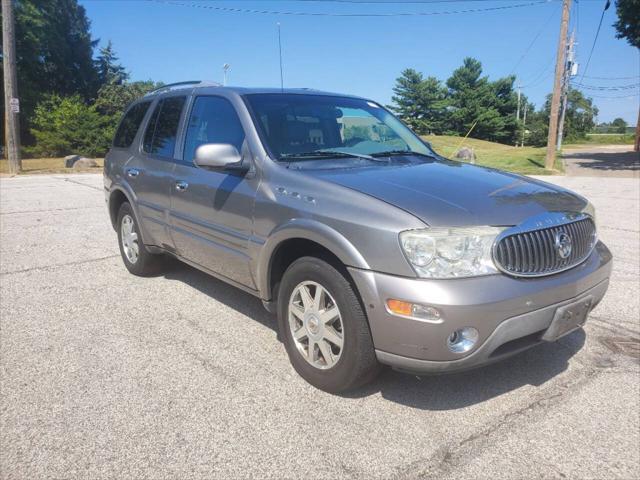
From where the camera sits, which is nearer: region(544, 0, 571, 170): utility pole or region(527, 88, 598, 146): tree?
region(544, 0, 571, 170): utility pole

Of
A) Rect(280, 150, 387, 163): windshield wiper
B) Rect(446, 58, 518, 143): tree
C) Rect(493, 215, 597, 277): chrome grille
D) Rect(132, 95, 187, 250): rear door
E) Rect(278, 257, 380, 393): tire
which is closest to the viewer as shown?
Rect(493, 215, 597, 277): chrome grille

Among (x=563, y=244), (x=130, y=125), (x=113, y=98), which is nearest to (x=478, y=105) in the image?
(x=113, y=98)

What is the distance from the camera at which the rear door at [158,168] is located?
454 cm

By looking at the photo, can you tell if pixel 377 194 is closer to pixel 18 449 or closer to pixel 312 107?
pixel 312 107

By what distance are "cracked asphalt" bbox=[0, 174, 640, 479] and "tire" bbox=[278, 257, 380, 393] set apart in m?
0.17

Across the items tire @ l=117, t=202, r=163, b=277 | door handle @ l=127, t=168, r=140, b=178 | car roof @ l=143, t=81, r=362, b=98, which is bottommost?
tire @ l=117, t=202, r=163, b=277

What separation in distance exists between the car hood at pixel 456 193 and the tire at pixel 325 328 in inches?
21.6

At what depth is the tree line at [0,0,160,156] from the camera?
32.2 m

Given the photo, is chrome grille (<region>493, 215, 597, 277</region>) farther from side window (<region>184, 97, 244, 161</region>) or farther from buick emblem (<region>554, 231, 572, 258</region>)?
side window (<region>184, 97, 244, 161</region>)

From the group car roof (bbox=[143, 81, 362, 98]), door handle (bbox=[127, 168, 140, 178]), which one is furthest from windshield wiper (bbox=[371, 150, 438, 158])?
door handle (bbox=[127, 168, 140, 178])

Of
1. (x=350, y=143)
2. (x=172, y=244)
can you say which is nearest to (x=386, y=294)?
(x=350, y=143)

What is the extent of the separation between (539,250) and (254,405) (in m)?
1.82

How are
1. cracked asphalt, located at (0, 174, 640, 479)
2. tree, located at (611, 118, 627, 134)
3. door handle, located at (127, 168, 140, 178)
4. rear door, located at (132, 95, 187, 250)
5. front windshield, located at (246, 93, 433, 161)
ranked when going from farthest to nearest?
tree, located at (611, 118, 627, 134) < door handle, located at (127, 168, 140, 178) < rear door, located at (132, 95, 187, 250) < front windshield, located at (246, 93, 433, 161) < cracked asphalt, located at (0, 174, 640, 479)

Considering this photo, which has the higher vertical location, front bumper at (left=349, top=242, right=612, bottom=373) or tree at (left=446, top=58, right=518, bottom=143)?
tree at (left=446, top=58, right=518, bottom=143)
